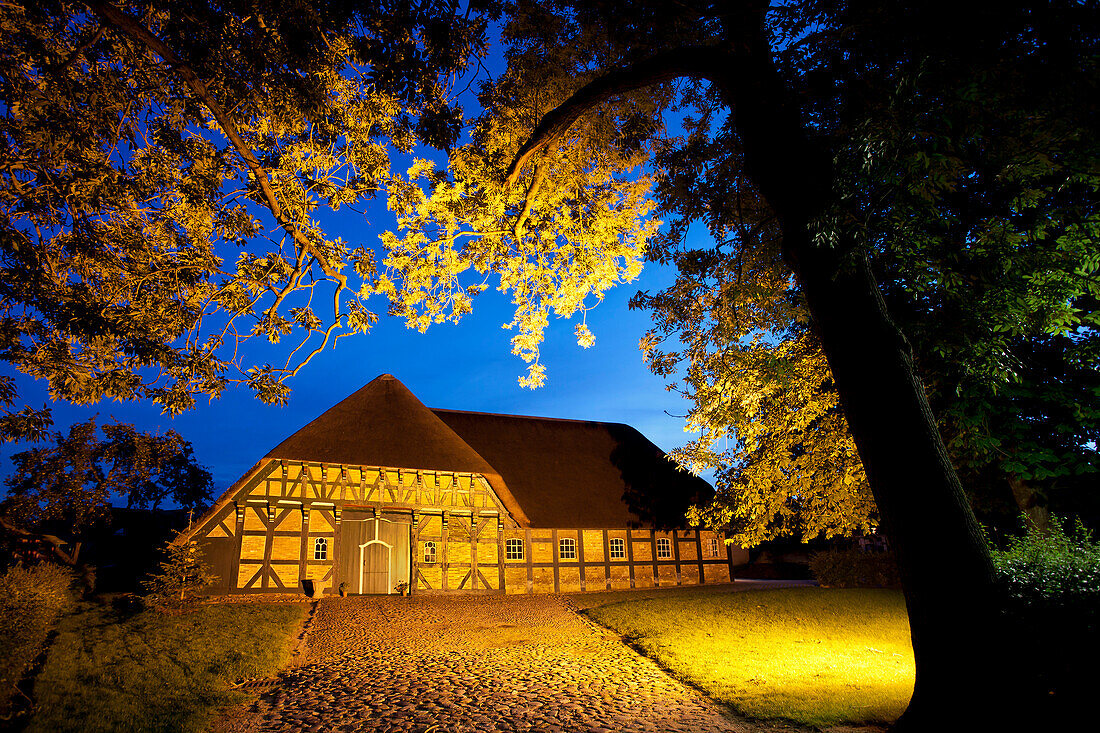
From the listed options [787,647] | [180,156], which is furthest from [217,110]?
[787,647]

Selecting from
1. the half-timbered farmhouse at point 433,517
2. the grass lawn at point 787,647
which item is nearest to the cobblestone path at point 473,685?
the grass lawn at point 787,647

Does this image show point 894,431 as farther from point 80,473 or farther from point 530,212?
point 80,473

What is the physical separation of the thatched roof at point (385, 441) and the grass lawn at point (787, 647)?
608 centimetres

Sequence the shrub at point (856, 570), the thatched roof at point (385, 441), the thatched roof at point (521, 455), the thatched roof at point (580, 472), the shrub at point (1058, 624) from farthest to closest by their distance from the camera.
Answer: the thatched roof at point (580, 472) → the thatched roof at point (521, 455) → the shrub at point (856, 570) → the thatched roof at point (385, 441) → the shrub at point (1058, 624)

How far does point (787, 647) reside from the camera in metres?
9.18

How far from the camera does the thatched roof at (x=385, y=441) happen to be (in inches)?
629

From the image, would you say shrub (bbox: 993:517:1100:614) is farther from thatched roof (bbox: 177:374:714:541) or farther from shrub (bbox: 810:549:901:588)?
thatched roof (bbox: 177:374:714:541)

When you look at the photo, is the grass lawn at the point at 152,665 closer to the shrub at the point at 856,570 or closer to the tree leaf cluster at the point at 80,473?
the tree leaf cluster at the point at 80,473

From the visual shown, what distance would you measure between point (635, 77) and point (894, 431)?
495 cm

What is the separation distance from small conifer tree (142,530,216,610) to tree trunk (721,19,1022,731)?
13681 millimetres

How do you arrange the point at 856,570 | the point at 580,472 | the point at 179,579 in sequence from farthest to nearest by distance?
1. the point at 580,472
2. the point at 856,570
3. the point at 179,579

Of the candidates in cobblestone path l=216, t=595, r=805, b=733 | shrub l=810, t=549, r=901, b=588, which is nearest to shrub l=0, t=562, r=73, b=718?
cobblestone path l=216, t=595, r=805, b=733

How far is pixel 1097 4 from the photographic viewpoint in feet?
13.8

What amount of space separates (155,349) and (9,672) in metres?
3.75
